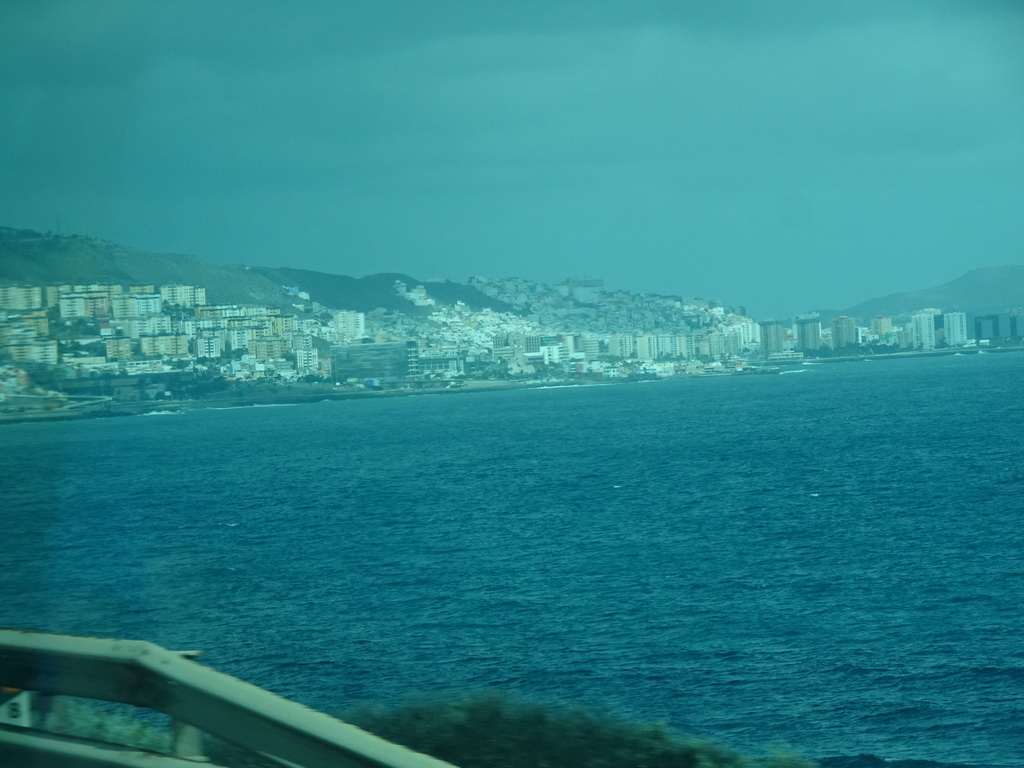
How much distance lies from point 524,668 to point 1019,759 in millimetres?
6586

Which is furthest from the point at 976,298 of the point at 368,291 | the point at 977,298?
the point at 368,291

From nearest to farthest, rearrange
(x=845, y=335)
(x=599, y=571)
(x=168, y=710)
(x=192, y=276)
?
(x=168, y=710) → (x=599, y=571) → (x=192, y=276) → (x=845, y=335)

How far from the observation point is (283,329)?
249ft

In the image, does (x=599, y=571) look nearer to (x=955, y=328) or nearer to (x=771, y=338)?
(x=771, y=338)

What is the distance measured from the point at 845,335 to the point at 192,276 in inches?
4218

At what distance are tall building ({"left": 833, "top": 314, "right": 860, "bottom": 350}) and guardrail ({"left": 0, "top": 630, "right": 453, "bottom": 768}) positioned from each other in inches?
5872

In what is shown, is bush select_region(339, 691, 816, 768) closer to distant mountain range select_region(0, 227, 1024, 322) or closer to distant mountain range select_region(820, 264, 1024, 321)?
distant mountain range select_region(0, 227, 1024, 322)

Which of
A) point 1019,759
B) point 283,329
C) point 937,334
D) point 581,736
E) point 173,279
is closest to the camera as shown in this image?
point 581,736

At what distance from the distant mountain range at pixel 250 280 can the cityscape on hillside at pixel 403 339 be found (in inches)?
26.9

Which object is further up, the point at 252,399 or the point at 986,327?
the point at 986,327

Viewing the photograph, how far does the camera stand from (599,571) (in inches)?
941

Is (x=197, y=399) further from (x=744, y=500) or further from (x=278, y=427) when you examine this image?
(x=744, y=500)

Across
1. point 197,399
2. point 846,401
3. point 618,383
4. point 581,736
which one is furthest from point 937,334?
point 581,736

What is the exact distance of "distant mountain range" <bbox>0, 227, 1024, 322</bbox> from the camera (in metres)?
22.1
